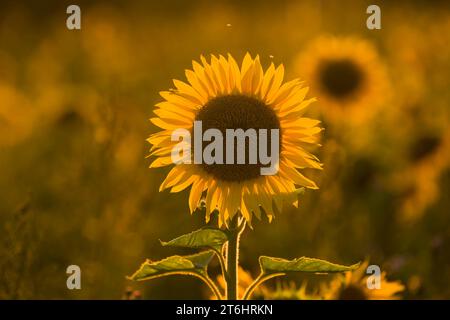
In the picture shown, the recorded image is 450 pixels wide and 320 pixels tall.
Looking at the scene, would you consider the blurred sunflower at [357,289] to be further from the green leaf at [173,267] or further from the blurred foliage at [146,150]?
the green leaf at [173,267]

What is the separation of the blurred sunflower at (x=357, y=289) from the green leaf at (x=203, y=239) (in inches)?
18.7

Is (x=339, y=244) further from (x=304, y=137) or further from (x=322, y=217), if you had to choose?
(x=304, y=137)

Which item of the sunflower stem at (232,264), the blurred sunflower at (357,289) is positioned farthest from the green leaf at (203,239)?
the blurred sunflower at (357,289)

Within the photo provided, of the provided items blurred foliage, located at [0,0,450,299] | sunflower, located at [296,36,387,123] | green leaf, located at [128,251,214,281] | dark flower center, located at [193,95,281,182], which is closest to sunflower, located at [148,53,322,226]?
dark flower center, located at [193,95,281,182]

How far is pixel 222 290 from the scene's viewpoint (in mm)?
1937

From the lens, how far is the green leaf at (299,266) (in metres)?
1.35

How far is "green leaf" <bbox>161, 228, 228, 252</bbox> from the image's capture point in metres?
1.36

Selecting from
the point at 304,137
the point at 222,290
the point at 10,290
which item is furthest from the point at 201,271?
the point at 10,290

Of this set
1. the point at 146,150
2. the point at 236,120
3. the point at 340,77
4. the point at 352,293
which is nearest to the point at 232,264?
the point at 236,120

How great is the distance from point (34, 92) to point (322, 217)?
7.42 feet

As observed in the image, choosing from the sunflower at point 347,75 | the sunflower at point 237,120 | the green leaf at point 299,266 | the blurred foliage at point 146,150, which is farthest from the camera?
the sunflower at point 347,75

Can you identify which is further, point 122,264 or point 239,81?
point 122,264

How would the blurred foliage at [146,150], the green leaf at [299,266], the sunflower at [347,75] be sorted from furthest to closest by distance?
the sunflower at [347,75], the blurred foliage at [146,150], the green leaf at [299,266]

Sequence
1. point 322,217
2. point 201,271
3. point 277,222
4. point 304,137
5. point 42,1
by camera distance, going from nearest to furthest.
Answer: point 201,271 < point 304,137 < point 322,217 < point 277,222 < point 42,1
